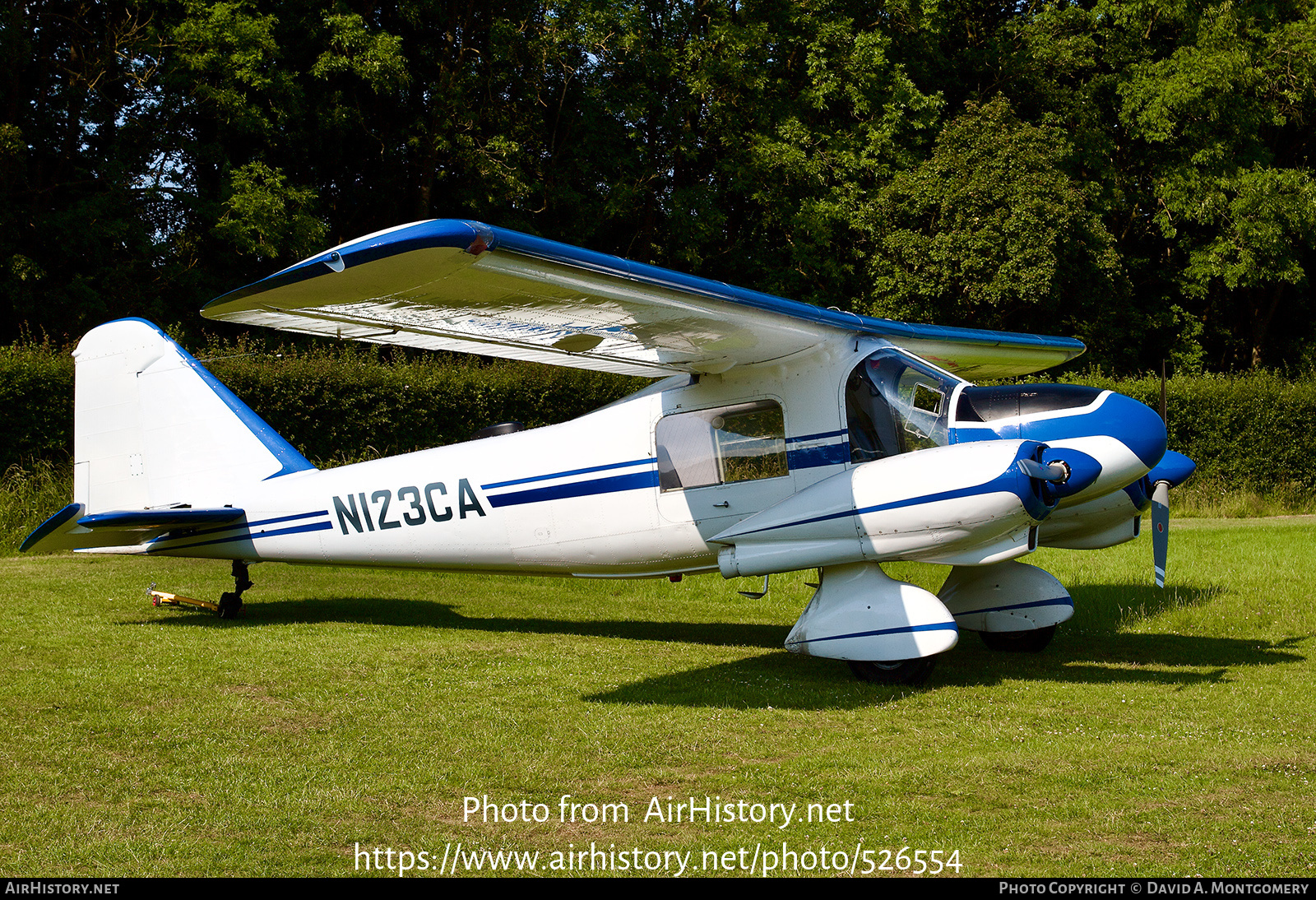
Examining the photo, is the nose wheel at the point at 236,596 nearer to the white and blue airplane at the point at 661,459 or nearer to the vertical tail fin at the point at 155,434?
the white and blue airplane at the point at 661,459

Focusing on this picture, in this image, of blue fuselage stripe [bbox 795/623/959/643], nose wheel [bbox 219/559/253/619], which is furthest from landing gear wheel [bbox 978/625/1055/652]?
nose wheel [bbox 219/559/253/619]

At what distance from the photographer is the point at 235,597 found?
32.1ft

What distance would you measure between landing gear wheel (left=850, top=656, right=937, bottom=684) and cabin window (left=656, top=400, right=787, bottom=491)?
159cm

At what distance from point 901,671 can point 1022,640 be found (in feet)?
6.77

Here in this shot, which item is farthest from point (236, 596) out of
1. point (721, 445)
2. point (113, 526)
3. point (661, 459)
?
point (721, 445)

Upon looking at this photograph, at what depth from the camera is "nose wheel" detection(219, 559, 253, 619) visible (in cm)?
977

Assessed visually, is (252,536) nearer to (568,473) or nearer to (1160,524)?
(568,473)

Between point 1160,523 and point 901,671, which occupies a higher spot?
point 1160,523

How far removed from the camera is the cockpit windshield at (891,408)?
7586 millimetres

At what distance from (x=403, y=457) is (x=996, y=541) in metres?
5.20

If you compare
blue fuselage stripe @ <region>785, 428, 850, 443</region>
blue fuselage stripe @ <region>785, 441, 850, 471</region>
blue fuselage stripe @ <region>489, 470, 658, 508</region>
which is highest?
blue fuselage stripe @ <region>785, 428, 850, 443</region>

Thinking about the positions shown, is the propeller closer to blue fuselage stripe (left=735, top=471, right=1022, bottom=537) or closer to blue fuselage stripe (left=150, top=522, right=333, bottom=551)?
blue fuselage stripe (left=735, top=471, right=1022, bottom=537)
